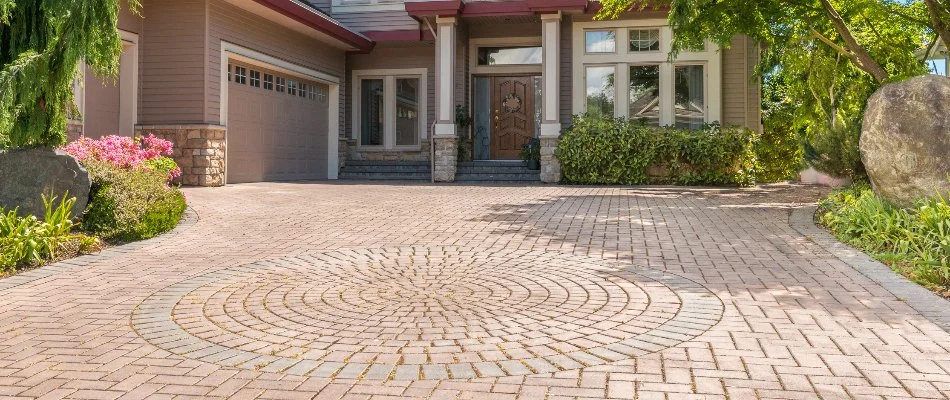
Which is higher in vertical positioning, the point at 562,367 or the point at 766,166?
the point at 766,166

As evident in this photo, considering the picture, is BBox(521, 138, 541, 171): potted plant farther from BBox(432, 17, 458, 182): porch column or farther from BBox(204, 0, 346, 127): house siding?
BBox(204, 0, 346, 127): house siding

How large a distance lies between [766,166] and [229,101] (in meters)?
12.3

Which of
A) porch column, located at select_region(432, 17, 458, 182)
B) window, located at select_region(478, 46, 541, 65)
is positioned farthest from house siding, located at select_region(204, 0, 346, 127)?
window, located at select_region(478, 46, 541, 65)

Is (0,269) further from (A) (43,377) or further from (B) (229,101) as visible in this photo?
(B) (229,101)

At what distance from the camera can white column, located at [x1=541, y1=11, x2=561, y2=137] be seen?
49.5 ft

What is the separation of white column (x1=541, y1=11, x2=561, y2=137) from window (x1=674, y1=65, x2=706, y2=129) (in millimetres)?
2742

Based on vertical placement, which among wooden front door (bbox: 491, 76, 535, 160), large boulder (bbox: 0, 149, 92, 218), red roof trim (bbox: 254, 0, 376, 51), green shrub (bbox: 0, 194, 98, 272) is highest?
red roof trim (bbox: 254, 0, 376, 51)

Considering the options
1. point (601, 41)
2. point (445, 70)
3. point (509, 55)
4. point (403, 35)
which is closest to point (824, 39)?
point (601, 41)

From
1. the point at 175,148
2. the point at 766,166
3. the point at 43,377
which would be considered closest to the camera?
the point at 43,377

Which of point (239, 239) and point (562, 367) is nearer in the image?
point (562, 367)

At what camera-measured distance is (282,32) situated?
14789 millimetres

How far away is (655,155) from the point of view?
1471 cm

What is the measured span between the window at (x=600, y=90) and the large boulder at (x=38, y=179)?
36.5ft

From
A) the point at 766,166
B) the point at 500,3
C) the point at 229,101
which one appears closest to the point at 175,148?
the point at 229,101
